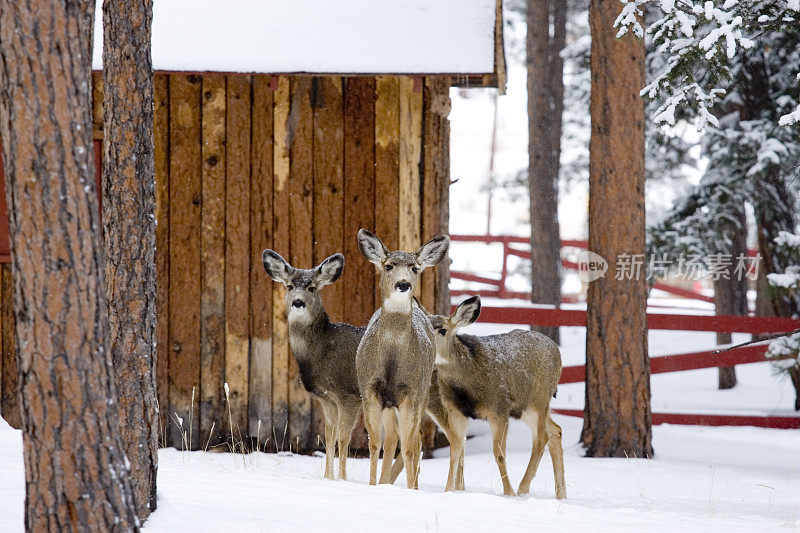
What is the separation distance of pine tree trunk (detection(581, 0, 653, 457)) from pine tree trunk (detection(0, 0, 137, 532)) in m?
7.19

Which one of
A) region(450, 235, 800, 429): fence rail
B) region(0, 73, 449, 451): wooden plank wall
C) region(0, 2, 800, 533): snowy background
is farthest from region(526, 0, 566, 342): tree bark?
region(0, 73, 449, 451): wooden plank wall

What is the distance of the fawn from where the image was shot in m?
7.92

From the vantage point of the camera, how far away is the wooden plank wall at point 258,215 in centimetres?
973

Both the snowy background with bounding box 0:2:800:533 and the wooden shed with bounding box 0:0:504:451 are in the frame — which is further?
the wooden shed with bounding box 0:0:504:451

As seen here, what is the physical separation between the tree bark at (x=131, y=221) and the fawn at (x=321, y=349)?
2.87 meters

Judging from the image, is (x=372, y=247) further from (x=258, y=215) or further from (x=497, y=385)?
(x=258, y=215)

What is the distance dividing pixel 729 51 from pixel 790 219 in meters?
6.71

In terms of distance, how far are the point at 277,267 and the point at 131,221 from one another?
3.14m

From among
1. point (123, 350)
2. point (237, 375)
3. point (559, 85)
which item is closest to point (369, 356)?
point (123, 350)

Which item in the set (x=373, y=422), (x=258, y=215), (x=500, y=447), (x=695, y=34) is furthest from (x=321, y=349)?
(x=695, y=34)

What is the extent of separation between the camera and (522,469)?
9.12 metres

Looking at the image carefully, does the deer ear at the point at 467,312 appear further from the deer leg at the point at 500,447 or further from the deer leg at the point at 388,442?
the deer leg at the point at 388,442

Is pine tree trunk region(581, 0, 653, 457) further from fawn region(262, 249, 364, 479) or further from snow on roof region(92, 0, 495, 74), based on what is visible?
fawn region(262, 249, 364, 479)

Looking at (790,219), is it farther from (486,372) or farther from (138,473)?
(138,473)
